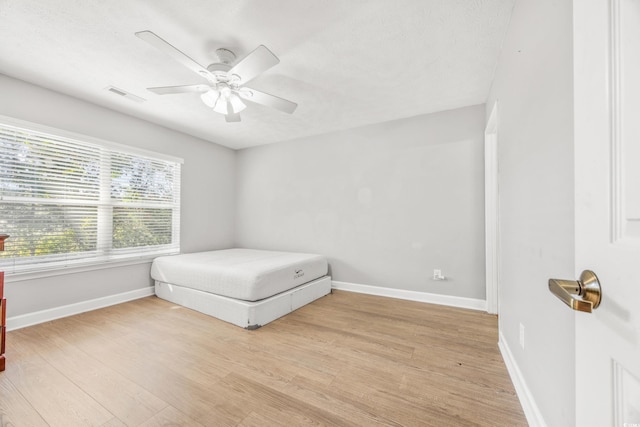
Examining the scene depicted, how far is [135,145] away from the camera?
3309 mm

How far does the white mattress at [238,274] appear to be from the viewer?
2535 millimetres

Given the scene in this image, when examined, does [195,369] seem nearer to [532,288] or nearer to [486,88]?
[532,288]

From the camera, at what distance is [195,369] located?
178 centimetres

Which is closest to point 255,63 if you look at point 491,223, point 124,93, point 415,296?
point 124,93

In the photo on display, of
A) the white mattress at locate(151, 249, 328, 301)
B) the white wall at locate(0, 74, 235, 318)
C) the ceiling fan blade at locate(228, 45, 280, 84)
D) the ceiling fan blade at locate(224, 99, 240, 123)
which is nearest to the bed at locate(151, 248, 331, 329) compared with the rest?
the white mattress at locate(151, 249, 328, 301)

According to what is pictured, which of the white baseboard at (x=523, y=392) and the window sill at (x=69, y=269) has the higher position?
the window sill at (x=69, y=269)

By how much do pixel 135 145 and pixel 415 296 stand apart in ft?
13.4

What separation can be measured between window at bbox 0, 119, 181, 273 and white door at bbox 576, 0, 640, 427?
12.7ft

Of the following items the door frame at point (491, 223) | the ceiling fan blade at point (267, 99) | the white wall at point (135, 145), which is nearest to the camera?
the ceiling fan blade at point (267, 99)

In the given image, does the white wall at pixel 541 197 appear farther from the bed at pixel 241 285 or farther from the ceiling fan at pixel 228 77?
the bed at pixel 241 285

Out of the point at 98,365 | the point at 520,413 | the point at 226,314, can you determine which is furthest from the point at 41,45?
the point at 520,413

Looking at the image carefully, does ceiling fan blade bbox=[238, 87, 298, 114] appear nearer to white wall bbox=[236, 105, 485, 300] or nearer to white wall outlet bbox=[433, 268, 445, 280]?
white wall bbox=[236, 105, 485, 300]

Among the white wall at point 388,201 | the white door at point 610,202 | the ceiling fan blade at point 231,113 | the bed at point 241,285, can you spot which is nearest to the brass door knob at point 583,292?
the white door at point 610,202

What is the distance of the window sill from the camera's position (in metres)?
2.40
